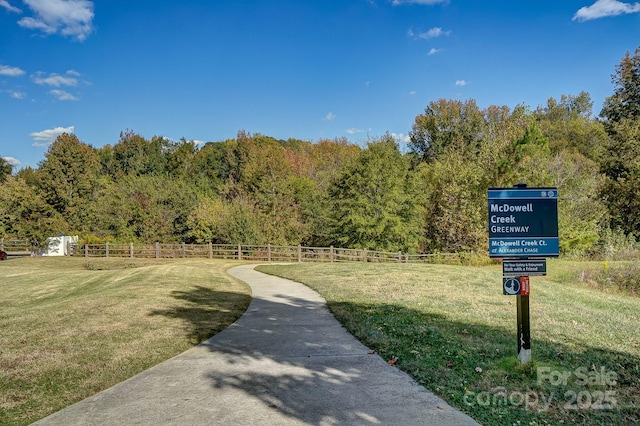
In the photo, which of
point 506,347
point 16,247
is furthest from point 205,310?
point 16,247

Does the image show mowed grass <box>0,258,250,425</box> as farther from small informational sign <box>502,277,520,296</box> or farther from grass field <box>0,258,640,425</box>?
small informational sign <box>502,277,520,296</box>

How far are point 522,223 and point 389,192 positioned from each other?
28.2 meters

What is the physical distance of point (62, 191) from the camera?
42.5 metres

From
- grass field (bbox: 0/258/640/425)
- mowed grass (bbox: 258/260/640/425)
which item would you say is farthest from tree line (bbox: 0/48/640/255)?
mowed grass (bbox: 258/260/640/425)

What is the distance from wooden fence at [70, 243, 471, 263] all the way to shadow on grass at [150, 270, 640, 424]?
18326 millimetres

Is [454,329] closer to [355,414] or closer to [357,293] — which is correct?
[355,414]

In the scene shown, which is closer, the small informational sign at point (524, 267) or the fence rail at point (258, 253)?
the small informational sign at point (524, 267)

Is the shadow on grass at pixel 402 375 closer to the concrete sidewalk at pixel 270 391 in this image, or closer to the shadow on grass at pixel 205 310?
the concrete sidewalk at pixel 270 391

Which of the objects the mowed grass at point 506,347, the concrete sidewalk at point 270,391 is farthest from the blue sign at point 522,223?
the concrete sidewalk at point 270,391

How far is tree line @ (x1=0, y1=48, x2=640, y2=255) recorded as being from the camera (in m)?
27.3

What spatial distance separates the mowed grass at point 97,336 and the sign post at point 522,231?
16.0 ft

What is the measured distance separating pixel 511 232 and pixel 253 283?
11.1m

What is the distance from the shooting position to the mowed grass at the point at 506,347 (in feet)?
13.7

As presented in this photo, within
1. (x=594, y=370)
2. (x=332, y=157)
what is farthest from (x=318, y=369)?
(x=332, y=157)
